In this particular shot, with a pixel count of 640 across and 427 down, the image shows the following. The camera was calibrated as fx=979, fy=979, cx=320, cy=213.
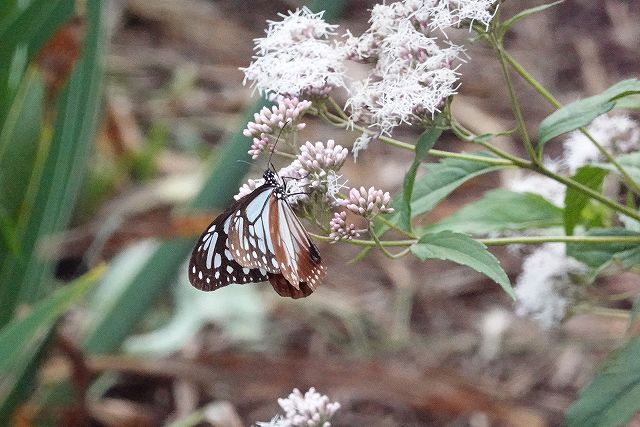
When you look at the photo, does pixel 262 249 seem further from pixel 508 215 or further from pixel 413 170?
pixel 508 215

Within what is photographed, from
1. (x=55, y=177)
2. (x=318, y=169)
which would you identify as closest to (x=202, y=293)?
(x=55, y=177)

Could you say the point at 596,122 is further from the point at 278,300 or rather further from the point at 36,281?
the point at 278,300

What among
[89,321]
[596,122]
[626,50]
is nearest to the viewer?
[596,122]

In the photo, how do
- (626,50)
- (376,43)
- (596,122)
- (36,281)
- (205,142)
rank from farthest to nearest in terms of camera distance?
(205,142) → (626,50) → (36,281) → (596,122) → (376,43)

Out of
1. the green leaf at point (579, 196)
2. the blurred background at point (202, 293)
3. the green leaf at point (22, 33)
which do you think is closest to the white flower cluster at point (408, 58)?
the green leaf at point (579, 196)

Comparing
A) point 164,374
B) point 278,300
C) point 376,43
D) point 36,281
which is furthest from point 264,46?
point 278,300

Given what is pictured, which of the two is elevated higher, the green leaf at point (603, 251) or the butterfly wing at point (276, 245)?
the butterfly wing at point (276, 245)

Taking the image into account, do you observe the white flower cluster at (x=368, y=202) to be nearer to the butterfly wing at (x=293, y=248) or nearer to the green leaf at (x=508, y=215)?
the butterfly wing at (x=293, y=248)
